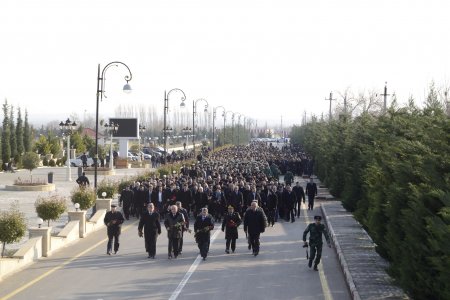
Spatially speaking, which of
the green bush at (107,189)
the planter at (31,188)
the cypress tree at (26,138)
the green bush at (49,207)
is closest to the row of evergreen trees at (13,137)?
the cypress tree at (26,138)

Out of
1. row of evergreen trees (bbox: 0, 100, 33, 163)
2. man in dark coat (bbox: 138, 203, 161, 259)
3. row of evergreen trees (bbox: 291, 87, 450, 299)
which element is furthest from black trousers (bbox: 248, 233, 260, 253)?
row of evergreen trees (bbox: 0, 100, 33, 163)

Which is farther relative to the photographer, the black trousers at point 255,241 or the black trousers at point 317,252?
the black trousers at point 255,241

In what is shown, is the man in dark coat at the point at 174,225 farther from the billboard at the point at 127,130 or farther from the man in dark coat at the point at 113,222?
the billboard at the point at 127,130

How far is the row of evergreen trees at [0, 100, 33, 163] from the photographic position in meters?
59.9

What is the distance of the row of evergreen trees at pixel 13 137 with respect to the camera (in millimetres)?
59875

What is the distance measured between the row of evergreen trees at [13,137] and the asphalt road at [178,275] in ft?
136

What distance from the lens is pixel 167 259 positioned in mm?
18422

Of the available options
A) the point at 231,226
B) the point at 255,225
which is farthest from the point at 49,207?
the point at 255,225

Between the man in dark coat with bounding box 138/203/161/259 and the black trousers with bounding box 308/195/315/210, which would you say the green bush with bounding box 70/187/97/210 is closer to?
the man in dark coat with bounding box 138/203/161/259

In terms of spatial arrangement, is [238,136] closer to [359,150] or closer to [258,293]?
[359,150]

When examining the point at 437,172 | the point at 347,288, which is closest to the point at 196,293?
the point at 347,288

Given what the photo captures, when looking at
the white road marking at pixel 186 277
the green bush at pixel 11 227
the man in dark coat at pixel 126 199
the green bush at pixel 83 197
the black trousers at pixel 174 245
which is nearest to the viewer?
the white road marking at pixel 186 277

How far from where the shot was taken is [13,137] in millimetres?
61594

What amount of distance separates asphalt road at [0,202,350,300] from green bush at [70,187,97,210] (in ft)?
11.1
